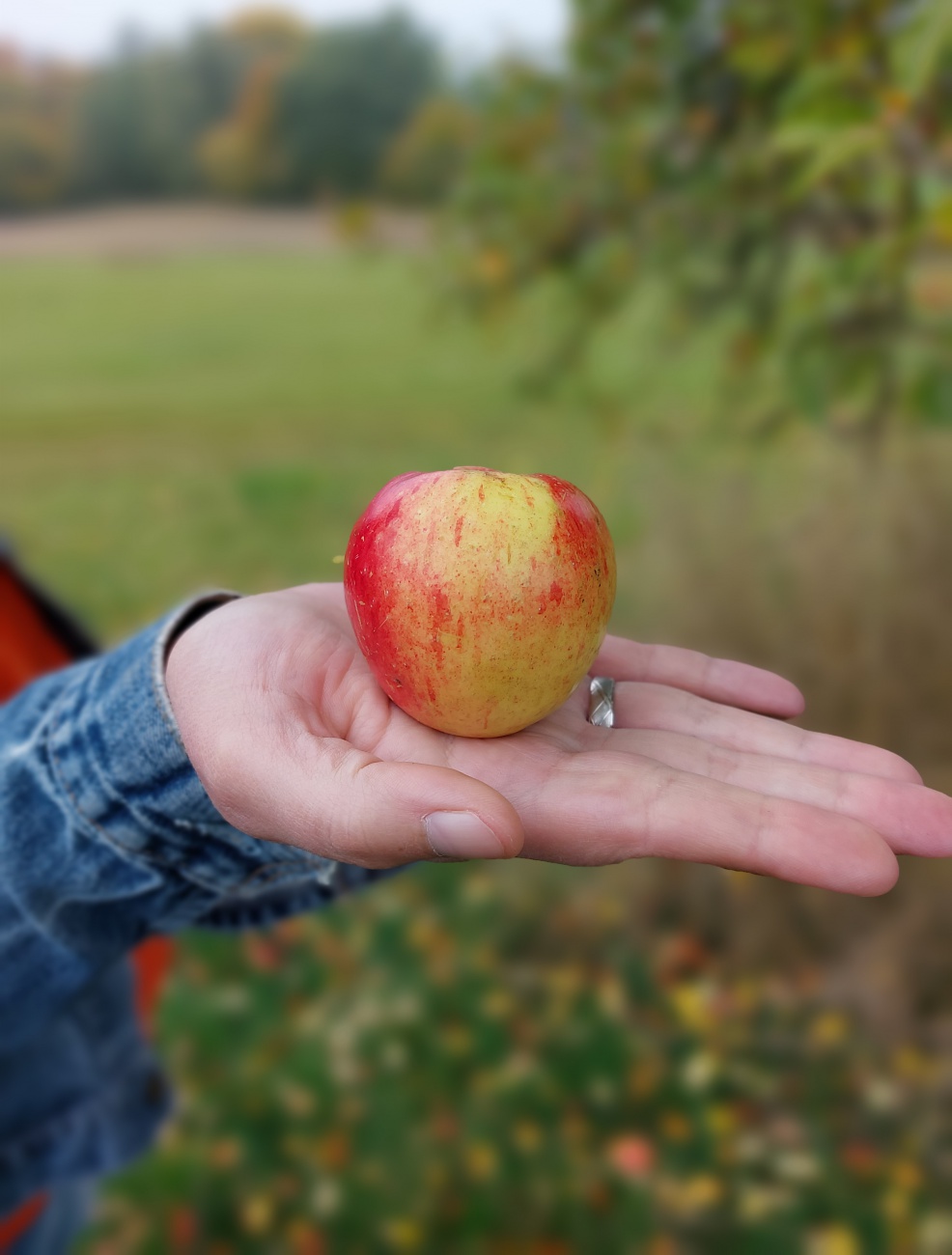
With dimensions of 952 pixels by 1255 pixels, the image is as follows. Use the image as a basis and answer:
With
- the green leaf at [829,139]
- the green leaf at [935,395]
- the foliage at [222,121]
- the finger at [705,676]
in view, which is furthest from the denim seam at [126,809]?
the foliage at [222,121]

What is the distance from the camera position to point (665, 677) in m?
1.38

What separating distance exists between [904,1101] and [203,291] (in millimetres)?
8903

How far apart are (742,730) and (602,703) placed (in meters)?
0.18

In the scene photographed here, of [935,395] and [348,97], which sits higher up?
[348,97]

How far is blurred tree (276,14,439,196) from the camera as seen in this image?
691 centimetres

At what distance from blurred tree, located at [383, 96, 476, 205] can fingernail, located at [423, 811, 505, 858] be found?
2579mm

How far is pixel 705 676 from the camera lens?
136cm

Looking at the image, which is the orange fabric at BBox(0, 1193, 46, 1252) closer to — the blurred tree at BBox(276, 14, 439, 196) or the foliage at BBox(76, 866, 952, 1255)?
the foliage at BBox(76, 866, 952, 1255)

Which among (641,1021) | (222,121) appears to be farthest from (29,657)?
(222,121)

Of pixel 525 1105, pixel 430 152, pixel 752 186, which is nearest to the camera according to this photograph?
pixel 752 186

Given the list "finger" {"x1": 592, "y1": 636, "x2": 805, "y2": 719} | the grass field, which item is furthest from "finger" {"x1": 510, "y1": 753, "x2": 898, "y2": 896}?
the grass field

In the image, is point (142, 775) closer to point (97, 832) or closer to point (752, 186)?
point (97, 832)

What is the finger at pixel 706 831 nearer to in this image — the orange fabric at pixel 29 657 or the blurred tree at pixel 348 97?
the orange fabric at pixel 29 657

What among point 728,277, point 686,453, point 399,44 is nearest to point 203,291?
point 399,44
